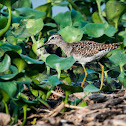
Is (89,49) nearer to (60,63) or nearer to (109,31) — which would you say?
(109,31)

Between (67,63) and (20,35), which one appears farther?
(20,35)

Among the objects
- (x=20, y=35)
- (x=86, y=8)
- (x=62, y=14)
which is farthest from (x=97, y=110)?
(x=86, y=8)

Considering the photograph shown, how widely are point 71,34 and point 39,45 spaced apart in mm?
735

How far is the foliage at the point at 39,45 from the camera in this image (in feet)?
10.9

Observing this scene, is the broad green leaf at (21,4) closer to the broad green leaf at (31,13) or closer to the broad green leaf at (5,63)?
the broad green leaf at (31,13)

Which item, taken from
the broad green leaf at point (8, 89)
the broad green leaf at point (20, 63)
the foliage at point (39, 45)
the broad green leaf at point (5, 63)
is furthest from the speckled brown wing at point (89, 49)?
the broad green leaf at point (8, 89)

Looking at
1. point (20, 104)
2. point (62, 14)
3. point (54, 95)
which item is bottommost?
point (54, 95)

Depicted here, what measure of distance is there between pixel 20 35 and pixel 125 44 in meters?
2.40

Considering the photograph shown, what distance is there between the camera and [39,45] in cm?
664

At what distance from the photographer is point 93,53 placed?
599 cm

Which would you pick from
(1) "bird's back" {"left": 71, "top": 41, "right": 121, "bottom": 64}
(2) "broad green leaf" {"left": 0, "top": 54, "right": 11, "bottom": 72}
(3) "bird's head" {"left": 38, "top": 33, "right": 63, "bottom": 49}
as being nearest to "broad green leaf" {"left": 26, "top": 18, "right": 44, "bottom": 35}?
(3) "bird's head" {"left": 38, "top": 33, "right": 63, "bottom": 49}

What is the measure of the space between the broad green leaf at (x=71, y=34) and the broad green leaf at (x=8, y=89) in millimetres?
3411

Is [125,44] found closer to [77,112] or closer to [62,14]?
[62,14]

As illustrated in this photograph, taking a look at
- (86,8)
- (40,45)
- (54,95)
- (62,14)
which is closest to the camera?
(54,95)
